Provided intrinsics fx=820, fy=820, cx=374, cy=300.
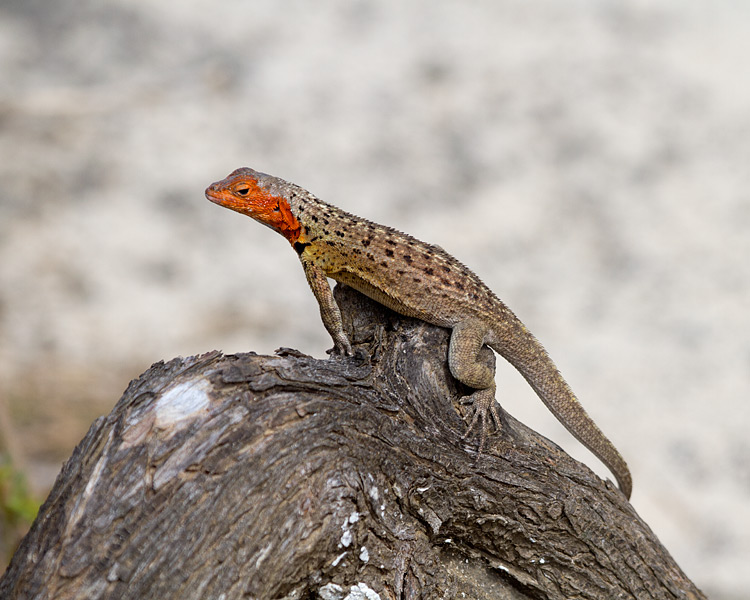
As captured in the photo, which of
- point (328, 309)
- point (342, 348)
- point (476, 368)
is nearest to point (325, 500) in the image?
point (342, 348)

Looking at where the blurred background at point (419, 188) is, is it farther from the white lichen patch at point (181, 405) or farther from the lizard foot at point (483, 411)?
the lizard foot at point (483, 411)

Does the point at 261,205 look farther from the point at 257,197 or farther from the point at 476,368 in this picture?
the point at 476,368

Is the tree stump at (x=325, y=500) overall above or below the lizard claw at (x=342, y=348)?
below

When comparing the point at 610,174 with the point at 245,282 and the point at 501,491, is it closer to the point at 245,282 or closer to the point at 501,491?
the point at 245,282

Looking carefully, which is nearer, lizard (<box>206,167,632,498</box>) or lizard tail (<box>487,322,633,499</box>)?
lizard (<box>206,167,632,498</box>)

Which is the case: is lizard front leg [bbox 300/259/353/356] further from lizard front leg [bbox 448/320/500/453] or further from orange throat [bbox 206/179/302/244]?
lizard front leg [bbox 448/320/500/453]

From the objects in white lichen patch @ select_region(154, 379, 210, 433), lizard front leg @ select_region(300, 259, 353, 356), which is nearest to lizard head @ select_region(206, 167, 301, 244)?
lizard front leg @ select_region(300, 259, 353, 356)

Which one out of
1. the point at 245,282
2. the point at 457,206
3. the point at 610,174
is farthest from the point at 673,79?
the point at 245,282

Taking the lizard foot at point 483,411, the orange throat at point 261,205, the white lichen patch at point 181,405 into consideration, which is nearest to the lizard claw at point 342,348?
the lizard foot at point 483,411
